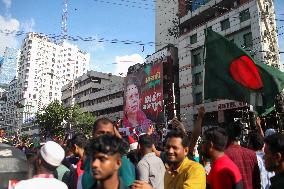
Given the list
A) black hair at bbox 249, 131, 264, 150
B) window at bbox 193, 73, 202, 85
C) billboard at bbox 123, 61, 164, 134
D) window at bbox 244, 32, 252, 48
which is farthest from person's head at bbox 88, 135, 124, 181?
window at bbox 193, 73, 202, 85

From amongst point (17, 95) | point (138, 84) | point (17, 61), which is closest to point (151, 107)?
point (138, 84)

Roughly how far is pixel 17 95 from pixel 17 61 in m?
15.8

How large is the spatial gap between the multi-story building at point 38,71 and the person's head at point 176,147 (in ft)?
363

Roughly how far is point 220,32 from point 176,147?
31.4 meters

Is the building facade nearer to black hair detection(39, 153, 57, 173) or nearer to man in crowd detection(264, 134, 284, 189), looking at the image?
black hair detection(39, 153, 57, 173)

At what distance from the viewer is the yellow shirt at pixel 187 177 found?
2.96 m

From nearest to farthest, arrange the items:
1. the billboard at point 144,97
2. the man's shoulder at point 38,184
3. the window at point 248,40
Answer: the man's shoulder at point 38,184 < the window at point 248,40 < the billboard at point 144,97

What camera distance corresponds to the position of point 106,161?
102 inches

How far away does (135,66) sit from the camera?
43.8m

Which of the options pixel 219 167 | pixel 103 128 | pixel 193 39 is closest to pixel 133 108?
pixel 193 39

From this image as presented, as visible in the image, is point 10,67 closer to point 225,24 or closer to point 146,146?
point 225,24

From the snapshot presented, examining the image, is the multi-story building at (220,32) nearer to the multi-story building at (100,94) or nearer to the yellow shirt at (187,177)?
the multi-story building at (100,94)

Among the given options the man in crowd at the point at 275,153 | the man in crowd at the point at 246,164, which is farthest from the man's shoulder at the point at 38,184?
the man in crowd at the point at 246,164

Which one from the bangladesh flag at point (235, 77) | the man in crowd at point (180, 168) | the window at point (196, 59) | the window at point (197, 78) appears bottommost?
the man in crowd at point (180, 168)
